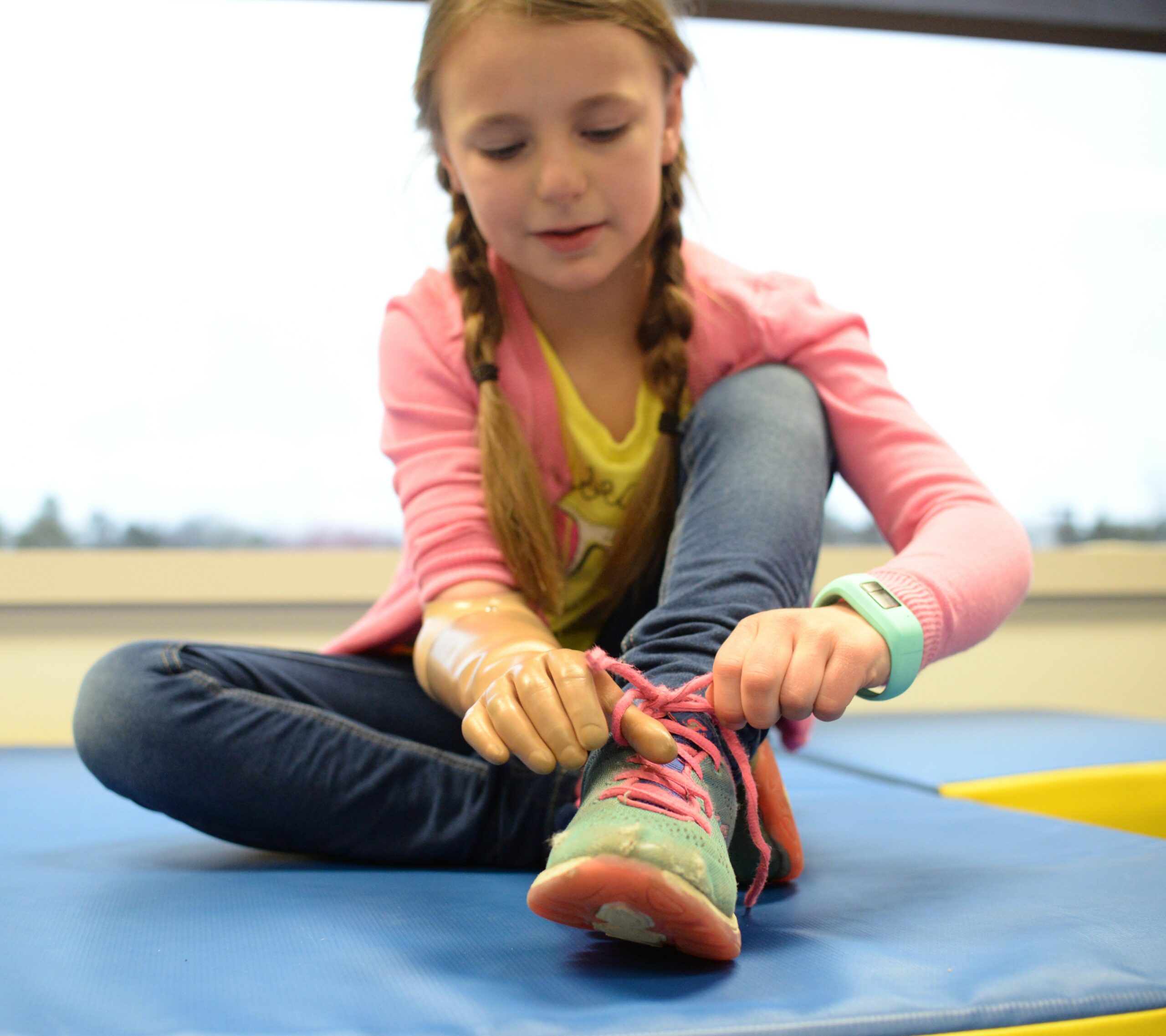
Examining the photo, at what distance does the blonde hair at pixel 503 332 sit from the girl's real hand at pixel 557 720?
0.97 ft

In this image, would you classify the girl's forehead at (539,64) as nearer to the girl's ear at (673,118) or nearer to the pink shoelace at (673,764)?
the girl's ear at (673,118)

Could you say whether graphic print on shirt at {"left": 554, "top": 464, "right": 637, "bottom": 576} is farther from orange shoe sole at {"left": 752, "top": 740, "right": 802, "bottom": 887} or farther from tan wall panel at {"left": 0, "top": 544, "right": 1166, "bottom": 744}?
tan wall panel at {"left": 0, "top": 544, "right": 1166, "bottom": 744}

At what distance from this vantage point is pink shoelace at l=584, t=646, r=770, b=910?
1.69ft

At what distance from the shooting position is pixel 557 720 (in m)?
0.52

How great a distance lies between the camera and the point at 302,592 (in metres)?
1.69

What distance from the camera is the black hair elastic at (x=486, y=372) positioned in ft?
2.91

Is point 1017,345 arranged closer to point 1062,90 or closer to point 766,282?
point 1062,90

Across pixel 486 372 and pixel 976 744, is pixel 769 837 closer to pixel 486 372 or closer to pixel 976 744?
pixel 486 372

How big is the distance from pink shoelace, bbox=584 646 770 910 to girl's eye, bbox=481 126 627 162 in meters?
0.40

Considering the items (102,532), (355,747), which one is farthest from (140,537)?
(355,747)

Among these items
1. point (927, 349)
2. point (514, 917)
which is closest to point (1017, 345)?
point (927, 349)

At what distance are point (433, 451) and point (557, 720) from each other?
1.40ft

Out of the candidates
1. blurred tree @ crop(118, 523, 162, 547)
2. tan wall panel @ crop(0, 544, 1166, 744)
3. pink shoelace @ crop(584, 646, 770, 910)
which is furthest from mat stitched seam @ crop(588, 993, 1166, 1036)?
blurred tree @ crop(118, 523, 162, 547)

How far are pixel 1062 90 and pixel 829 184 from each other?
0.56 meters
